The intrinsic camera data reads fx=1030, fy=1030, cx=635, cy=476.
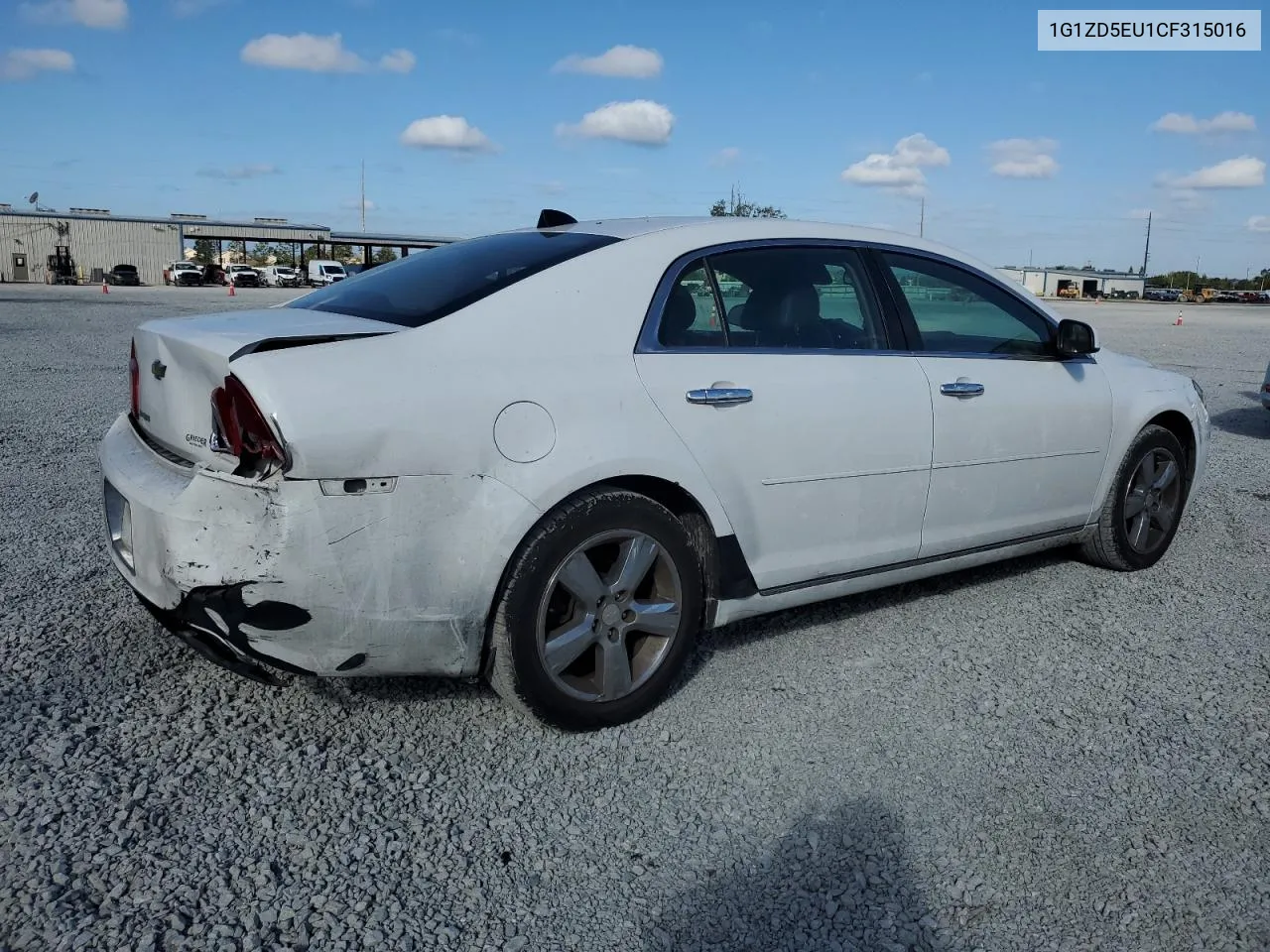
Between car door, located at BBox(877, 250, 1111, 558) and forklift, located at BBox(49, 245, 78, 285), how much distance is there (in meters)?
60.5

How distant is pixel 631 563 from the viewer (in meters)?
3.15

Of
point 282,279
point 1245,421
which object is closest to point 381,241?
point 282,279

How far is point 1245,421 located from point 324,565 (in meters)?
10.3

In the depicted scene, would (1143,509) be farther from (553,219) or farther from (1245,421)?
(1245,421)

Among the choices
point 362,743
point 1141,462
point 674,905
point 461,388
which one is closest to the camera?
point 674,905

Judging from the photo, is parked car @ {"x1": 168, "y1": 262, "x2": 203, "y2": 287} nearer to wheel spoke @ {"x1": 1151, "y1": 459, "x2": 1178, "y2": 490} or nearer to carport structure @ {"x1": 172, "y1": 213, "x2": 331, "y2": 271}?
carport structure @ {"x1": 172, "y1": 213, "x2": 331, "y2": 271}

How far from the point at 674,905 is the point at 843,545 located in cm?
165

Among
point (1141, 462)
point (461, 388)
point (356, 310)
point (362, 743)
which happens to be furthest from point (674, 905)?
point (1141, 462)

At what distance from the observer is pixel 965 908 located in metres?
2.41

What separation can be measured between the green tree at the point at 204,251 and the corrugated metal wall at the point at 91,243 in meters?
11.3

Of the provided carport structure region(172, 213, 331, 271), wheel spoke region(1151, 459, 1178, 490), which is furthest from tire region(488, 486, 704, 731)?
carport structure region(172, 213, 331, 271)

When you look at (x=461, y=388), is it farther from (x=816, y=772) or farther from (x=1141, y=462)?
(x=1141, y=462)

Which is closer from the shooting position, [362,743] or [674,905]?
[674,905]

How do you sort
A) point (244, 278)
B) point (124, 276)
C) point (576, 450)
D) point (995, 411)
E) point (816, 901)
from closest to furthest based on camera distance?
point (816, 901) < point (576, 450) < point (995, 411) < point (124, 276) < point (244, 278)
